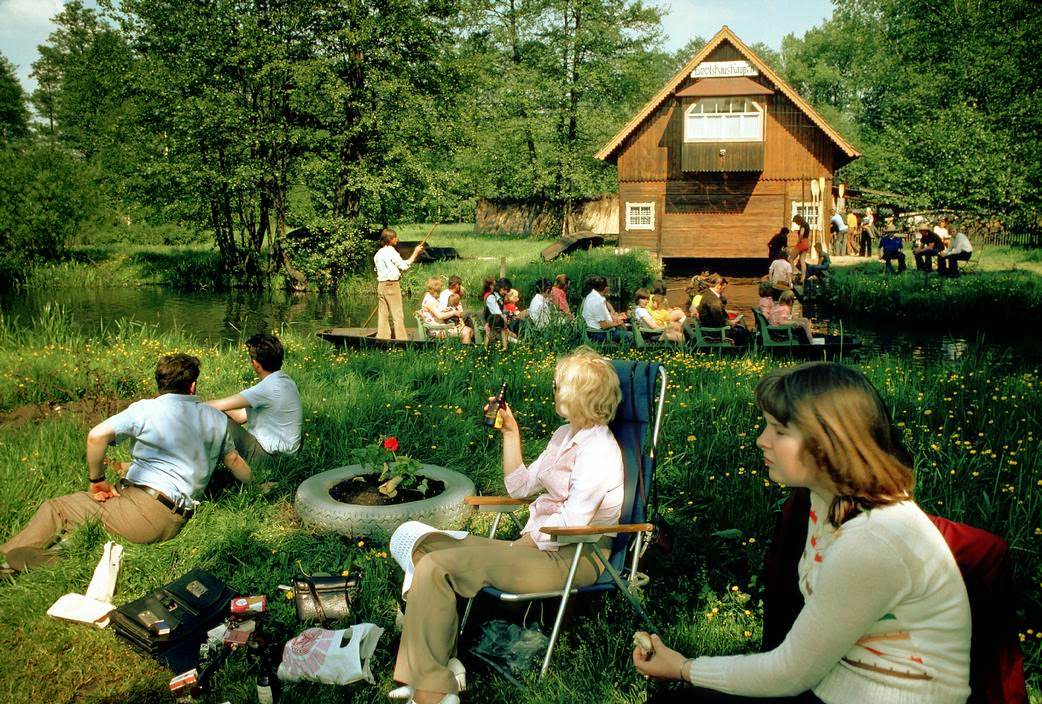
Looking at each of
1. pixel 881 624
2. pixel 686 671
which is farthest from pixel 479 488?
pixel 881 624

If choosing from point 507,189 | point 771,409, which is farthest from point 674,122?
point 771,409

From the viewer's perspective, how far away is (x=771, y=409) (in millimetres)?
2215

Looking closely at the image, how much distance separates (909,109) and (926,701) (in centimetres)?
4833

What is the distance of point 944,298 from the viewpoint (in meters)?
19.2

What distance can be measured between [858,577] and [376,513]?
3.46 m

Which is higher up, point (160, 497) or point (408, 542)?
point (408, 542)

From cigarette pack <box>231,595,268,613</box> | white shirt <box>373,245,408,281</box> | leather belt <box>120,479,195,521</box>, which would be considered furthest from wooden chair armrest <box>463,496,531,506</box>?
white shirt <box>373,245,408,281</box>

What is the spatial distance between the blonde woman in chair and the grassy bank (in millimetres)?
17094

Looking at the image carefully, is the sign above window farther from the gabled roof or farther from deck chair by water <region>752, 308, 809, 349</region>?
deck chair by water <region>752, 308, 809, 349</region>

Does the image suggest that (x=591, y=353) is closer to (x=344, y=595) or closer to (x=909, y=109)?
(x=344, y=595)

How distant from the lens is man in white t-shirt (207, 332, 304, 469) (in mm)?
6055

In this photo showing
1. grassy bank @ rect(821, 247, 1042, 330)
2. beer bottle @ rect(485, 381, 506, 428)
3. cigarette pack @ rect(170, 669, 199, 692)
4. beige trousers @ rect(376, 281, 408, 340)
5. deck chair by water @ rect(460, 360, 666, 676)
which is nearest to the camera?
cigarette pack @ rect(170, 669, 199, 692)

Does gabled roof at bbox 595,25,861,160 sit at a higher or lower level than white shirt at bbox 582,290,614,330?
higher

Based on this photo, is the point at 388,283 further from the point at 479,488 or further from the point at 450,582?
the point at 450,582
